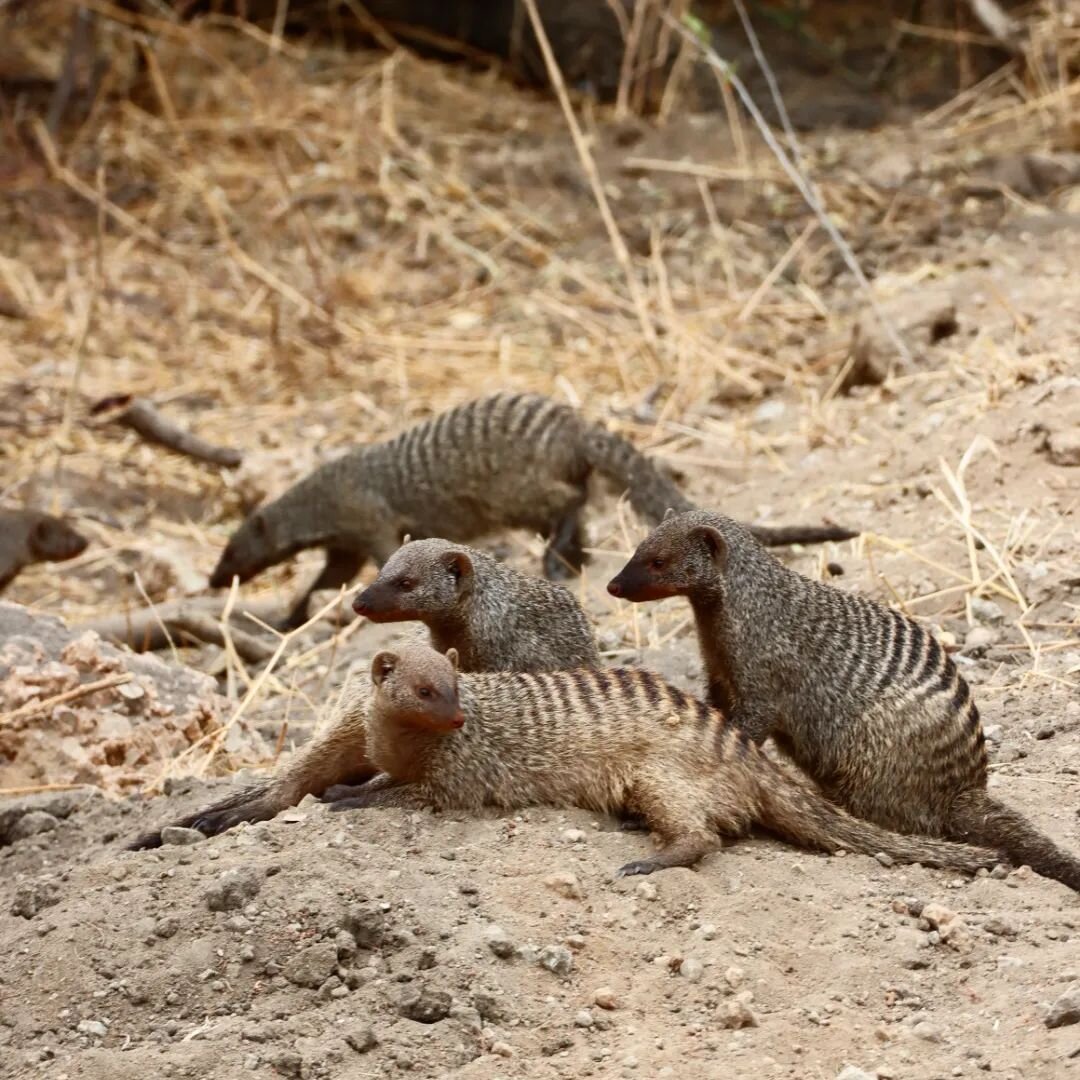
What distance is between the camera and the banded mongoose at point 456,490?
502cm

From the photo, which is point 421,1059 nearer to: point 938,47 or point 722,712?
point 722,712

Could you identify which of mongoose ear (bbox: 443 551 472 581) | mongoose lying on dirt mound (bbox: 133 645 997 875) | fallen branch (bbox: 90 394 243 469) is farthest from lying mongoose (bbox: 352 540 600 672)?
fallen branch (bbox: 90 394 243 469)

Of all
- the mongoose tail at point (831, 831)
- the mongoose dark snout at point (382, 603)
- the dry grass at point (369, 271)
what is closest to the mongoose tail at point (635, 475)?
the dry grass at point (369, 271)

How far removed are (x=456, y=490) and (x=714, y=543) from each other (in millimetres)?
2232

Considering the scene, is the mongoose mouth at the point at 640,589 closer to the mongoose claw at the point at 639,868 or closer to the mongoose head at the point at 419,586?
the mongoose head at the point at 419,586

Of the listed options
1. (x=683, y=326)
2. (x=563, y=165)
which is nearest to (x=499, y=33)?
(x=563, y=165)

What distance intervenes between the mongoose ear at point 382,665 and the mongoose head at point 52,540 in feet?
7.96

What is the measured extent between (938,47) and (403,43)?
9.65 ft

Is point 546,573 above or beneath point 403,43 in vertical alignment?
beneath

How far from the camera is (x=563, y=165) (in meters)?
8.18

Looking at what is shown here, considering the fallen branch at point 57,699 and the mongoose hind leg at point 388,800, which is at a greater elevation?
the mongoose hind leg at point 388,800

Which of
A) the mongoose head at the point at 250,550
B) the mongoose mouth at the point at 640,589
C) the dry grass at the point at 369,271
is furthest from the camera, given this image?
the dry grass at the point at 369,271

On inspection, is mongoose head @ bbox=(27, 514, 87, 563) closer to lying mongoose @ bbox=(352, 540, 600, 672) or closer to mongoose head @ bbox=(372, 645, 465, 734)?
lying mongoose @ bbox=(352, 540, 600, 672)

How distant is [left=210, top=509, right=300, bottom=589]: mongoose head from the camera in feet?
17.5
